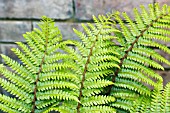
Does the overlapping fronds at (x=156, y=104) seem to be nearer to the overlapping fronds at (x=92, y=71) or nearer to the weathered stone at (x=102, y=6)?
the overlapping fronds at (x=92, y=71)

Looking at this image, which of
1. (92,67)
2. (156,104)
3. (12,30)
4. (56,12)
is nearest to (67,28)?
(56,12)

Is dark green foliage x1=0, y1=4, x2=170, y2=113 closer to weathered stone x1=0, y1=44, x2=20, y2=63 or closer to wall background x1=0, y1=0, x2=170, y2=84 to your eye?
wall background x1=0, y1=0, x2=170, y2=84

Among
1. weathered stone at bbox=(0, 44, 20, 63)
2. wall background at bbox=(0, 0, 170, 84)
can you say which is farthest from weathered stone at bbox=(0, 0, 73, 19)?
weathered stone at bbox=(0, 44, 20, 63)

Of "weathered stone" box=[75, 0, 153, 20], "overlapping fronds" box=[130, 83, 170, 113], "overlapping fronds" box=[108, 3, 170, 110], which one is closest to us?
"overlapping fronds" box=[130, 83, 170, 113]

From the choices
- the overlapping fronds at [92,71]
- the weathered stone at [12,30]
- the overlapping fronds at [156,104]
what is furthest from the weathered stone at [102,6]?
the overlapping fronds at [156,104]

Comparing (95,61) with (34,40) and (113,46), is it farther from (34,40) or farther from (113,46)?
(34,40)

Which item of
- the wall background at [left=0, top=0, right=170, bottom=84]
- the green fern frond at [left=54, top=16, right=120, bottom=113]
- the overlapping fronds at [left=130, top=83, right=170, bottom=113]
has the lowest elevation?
the overlapping fronds at [left=130, top=83, right=170, bottom=113]

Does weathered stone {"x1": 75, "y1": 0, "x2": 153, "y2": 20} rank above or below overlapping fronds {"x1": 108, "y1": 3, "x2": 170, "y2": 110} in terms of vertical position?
above

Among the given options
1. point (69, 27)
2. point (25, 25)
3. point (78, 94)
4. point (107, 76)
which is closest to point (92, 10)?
point (69, 27)
